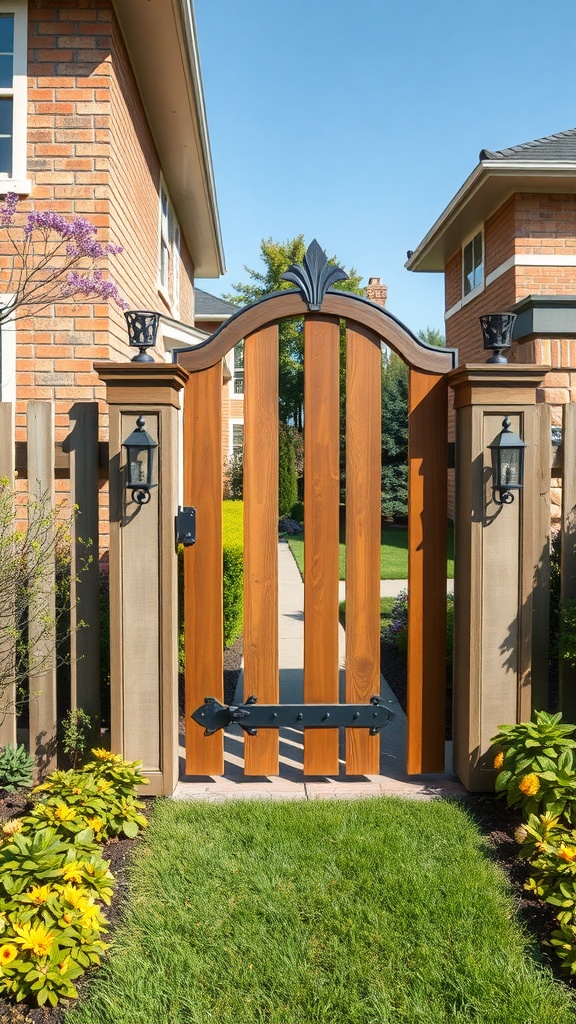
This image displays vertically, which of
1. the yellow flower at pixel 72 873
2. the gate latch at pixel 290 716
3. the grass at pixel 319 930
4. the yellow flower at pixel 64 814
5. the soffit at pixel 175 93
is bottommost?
the grass at pixel 319 930

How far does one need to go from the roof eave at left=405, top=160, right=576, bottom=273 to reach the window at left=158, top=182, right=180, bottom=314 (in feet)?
14.0

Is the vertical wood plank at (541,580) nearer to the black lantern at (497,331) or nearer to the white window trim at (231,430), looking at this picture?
the black lantern at (497,331)

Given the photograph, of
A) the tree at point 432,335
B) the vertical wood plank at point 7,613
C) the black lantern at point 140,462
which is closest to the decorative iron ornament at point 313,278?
the black lantern at point 140,462

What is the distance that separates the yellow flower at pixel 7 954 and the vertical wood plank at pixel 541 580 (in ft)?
7.85

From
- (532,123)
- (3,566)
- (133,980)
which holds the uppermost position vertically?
(532,123)

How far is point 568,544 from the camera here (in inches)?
134

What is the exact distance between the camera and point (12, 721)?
11.1 ft

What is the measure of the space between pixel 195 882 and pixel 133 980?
514 millimetres

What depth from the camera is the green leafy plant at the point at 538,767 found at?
273 centimetres

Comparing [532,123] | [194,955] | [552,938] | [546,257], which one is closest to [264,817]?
[194,955]

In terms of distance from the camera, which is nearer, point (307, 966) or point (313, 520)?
point (307, 966)

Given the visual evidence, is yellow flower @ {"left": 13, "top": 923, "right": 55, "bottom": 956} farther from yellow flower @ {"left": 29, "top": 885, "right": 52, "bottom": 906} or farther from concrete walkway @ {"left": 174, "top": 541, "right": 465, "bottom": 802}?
concrete walkway @ {"left": 174, "top": 541, "right": 465, "bottom": 802}

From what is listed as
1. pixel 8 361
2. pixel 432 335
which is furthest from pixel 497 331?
pixel 432 335

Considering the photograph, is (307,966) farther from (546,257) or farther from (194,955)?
(546,257)
